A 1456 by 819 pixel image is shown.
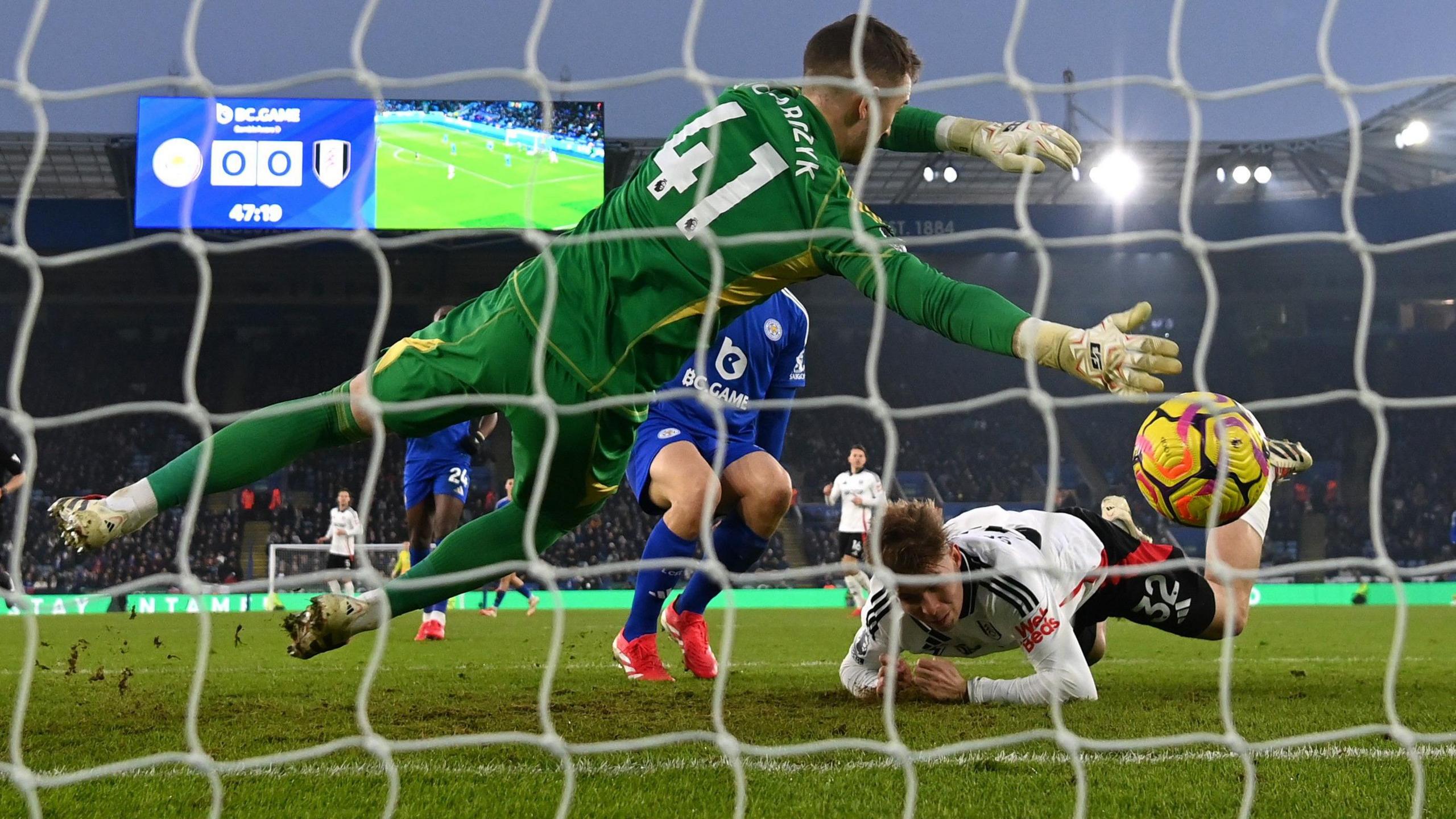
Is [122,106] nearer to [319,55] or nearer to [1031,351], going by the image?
[319,55]

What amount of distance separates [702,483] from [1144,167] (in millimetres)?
20682

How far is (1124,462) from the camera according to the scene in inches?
951

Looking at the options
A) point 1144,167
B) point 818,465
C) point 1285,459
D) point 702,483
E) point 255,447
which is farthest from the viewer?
point 818,465

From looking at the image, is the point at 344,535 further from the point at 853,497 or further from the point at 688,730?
the point at 688,730

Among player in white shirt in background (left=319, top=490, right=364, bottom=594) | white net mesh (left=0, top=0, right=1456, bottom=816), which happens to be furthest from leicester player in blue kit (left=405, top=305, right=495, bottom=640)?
player in white shirt in background (left=319, top=490, right=364, bottom=594)

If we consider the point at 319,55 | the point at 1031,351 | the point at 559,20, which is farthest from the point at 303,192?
the point at 319,55

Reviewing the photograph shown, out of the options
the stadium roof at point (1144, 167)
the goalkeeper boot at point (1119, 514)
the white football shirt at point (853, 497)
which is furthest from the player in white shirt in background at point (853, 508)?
the stadium roof at point (1144, 167)

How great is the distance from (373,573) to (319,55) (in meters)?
81.6

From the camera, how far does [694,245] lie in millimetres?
2803

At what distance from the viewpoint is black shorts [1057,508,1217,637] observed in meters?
4.34

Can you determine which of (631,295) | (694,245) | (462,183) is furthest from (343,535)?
(694,245)

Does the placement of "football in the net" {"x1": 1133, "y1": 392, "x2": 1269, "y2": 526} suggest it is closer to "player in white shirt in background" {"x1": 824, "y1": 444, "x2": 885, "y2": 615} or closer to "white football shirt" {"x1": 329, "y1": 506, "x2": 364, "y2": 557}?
"player in white shirt in background" {"x1": 824, "y1": 444, "x2": 885, "y2": 615}

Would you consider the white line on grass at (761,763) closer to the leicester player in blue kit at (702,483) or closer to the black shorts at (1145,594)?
the black shorts at (1145,594)

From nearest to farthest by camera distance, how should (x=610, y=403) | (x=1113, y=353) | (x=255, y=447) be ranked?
1. (x=1113, y=353)
2. (x=610, y=403)
3. (x=255, y=447)
